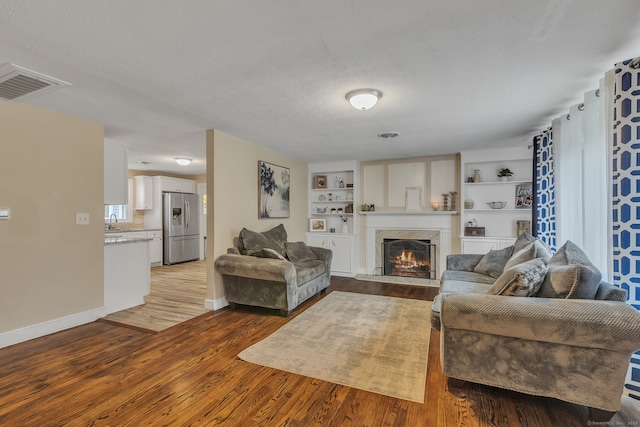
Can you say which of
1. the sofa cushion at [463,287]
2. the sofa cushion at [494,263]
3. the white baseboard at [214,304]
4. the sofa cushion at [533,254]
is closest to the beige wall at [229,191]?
the white baseboard at [214,304]

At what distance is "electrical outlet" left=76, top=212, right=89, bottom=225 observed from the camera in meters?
3.16

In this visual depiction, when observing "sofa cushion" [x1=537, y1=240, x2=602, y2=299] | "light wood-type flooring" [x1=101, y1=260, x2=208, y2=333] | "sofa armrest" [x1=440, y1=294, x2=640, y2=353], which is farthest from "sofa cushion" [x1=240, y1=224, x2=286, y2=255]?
"sofa cushion" [x1=537, y1=240, x2=602, y2=299]

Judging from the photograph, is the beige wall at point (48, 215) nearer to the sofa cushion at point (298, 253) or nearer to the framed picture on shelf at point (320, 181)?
the sofa cushion at point (298, 253)

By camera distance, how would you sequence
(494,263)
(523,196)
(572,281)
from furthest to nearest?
(523,196) < (494,263) < (572,281)

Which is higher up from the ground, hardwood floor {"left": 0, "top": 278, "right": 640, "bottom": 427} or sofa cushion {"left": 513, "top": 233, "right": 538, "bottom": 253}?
sofa cushion {"left": 513, "top": 233, "right": 538, "bottom": 253}

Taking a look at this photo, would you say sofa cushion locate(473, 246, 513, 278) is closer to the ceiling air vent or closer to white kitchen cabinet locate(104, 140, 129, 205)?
the ceiling air vent

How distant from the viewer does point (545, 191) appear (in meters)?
3.70

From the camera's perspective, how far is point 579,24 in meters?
1.64

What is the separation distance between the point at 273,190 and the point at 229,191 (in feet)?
3.62

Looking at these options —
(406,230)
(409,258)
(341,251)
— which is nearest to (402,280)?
(409,258)

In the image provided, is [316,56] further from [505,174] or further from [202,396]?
[505,174]

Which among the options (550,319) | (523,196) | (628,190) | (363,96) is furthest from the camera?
(523,196)

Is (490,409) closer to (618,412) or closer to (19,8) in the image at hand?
(618,412)

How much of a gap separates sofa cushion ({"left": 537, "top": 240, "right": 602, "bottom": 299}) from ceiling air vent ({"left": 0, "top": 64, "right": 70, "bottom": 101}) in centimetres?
403
